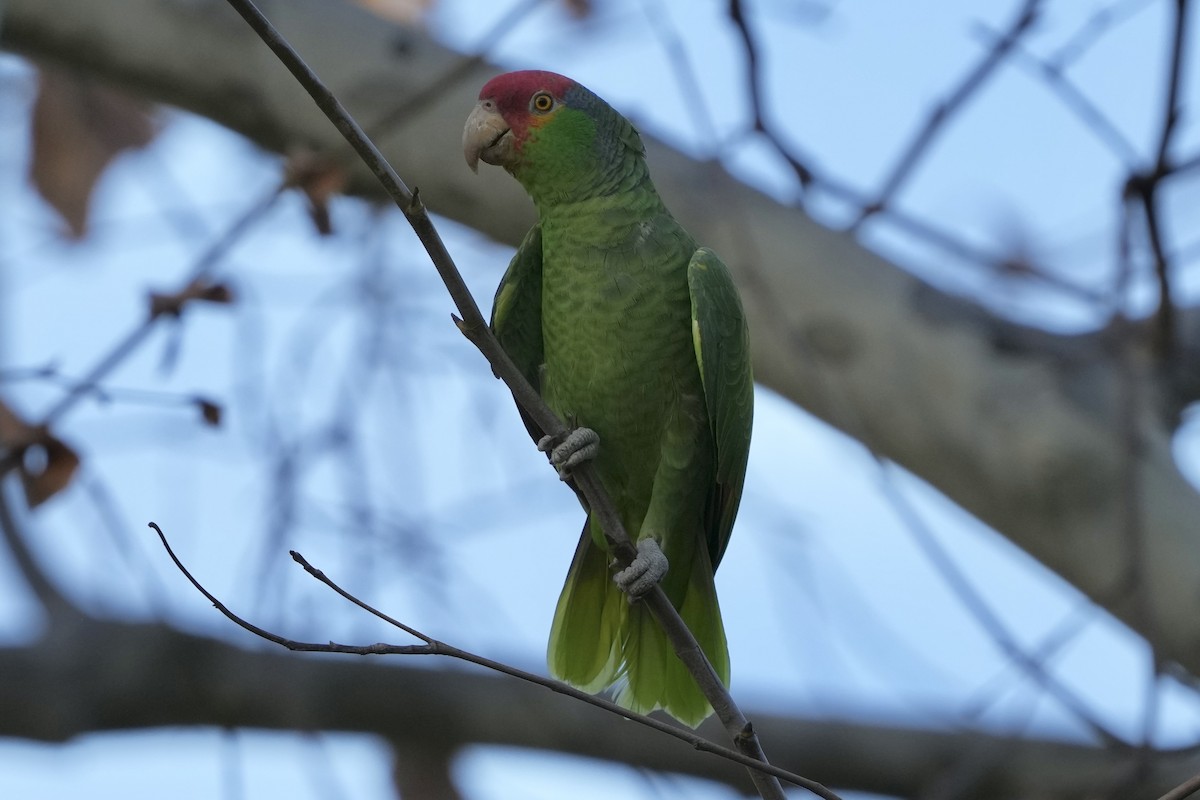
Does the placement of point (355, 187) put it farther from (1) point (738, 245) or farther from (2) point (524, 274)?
(2) point (524, 274)

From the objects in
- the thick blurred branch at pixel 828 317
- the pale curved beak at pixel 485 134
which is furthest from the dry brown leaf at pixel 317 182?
the thick blurred branch at pixel 828 317

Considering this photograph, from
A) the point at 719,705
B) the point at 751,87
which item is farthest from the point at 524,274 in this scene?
the point at 719,705

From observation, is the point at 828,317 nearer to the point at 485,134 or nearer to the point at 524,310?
the point at 524,310

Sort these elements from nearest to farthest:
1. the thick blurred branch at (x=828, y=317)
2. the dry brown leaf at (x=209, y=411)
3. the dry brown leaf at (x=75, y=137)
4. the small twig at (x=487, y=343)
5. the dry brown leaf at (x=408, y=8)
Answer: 1. the small twig at (x=487, y=343)
2. the dry brown leaf at (x=209, y=411)
3. the thick blurred branch at (x=828, y=317)
4. the dry brown leaf at (x=75, y=137)
5. the dry brown leaf at (x=408, y=8)

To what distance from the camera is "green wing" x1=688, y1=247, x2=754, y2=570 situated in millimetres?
2207

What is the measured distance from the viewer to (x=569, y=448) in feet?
6.99

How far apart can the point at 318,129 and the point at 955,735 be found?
111 inches

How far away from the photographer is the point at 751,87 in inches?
116

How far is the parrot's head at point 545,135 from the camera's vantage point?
2248mm

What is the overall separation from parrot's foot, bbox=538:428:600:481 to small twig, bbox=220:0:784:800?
96mm

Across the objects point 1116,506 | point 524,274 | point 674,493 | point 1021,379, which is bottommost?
point 674,493

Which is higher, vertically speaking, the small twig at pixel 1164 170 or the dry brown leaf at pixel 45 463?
the small twig at pixel 1164 170

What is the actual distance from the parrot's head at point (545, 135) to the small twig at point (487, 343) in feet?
1.94

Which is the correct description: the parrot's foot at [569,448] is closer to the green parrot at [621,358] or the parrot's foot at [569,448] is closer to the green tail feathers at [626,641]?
the green parrot at [621,358]
